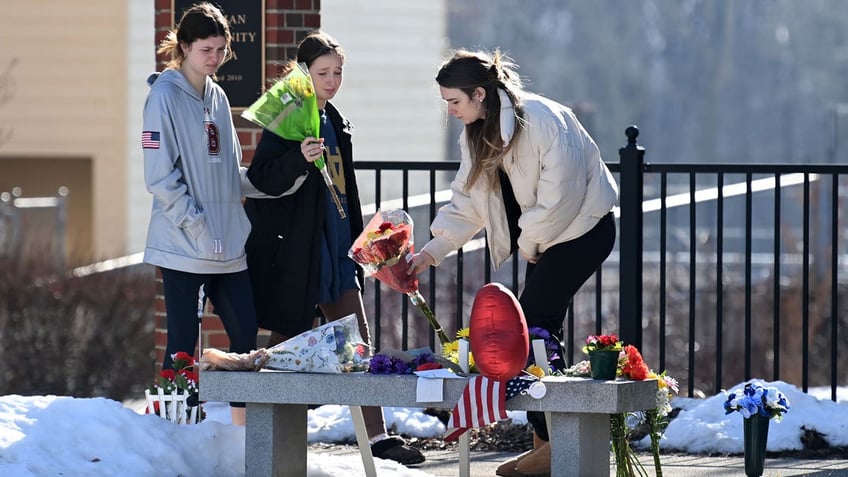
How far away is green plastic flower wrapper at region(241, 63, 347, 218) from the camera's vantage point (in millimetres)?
5785

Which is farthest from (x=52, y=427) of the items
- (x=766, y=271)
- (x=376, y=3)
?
(x=376, y=3)

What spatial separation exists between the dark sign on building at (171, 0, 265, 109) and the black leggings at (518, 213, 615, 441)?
2.16 metres

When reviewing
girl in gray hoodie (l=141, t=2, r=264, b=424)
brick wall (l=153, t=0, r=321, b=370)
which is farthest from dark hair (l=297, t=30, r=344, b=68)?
brick wall (l=153, t=0, r=321, b=370)

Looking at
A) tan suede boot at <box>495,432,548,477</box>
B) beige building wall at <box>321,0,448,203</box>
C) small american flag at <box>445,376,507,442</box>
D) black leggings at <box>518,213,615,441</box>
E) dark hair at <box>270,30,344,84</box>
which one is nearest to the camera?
small american flag at <box>445,376,507,442</box>

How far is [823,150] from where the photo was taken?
2861 cm

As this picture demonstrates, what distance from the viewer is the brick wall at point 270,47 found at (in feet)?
23.2

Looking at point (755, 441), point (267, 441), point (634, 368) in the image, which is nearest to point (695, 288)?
point (755, 441)

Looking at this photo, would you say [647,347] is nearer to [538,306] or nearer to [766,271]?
[766,271]

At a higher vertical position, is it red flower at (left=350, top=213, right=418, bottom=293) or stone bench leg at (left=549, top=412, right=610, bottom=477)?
red flower at (left=350, top=213, right=418, bottom=293)

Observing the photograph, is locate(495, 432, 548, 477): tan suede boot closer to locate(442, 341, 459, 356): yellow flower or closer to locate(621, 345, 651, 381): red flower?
locate(442, 341, 459, 356): yellow flower

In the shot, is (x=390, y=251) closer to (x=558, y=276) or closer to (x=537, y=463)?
(x=558, y=276)

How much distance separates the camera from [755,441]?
207 inches

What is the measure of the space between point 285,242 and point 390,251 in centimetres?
97

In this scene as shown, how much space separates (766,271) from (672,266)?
350 centimetres
